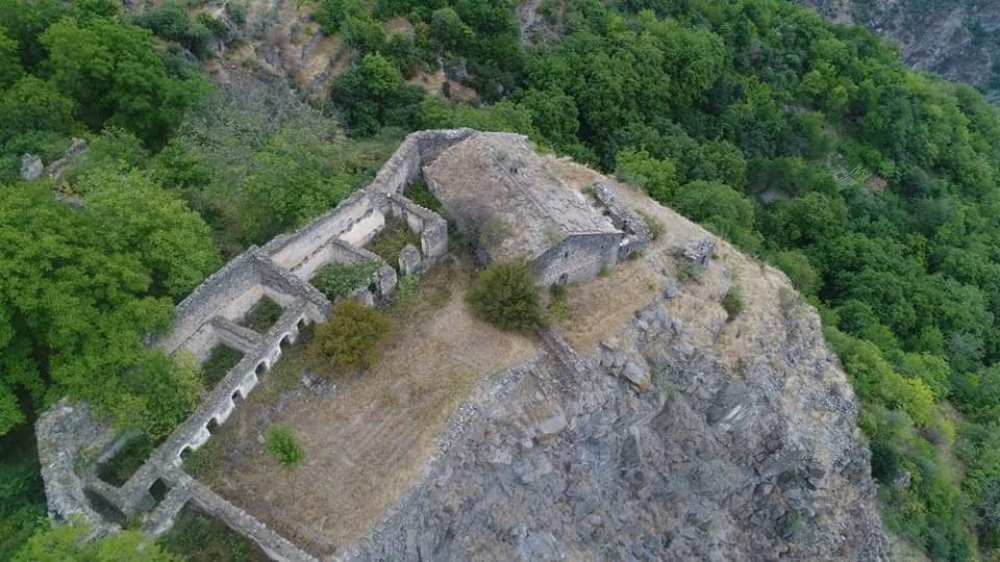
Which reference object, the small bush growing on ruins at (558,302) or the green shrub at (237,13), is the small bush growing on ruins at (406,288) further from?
the green shrub at (237,13)

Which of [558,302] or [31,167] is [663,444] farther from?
[31,167]

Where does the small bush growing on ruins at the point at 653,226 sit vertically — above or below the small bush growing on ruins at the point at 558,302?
above

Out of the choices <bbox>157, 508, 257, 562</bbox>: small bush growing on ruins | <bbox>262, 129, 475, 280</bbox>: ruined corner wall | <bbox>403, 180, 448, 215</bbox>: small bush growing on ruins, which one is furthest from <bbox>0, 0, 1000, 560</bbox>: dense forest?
<bbox>157, 508, 257, 562</bbox>: small bush growing on ruins

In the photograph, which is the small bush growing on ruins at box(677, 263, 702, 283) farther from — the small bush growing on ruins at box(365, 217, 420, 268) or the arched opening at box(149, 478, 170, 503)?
the arched opening at box(149, 478, 170, 503)

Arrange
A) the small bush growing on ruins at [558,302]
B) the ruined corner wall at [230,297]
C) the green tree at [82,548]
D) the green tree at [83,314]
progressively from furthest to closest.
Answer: the small bush growing on ruins at [558,302], the ruined corner wall at [230,297], the green tree at [83,314], the green tree at [82,548]

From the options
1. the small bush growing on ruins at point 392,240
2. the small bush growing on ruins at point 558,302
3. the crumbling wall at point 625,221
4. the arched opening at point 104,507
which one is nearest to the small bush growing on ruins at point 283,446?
the arched opening at point 104,507

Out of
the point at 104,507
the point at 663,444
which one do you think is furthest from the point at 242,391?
the point at 663,444
